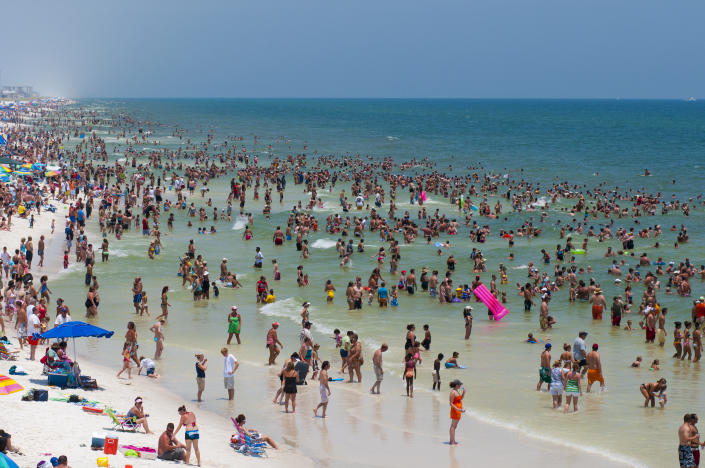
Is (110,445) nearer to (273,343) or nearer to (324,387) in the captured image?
(324,387)

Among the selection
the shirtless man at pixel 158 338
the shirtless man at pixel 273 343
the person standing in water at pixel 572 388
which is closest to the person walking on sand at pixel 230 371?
the shirtless man at pixel 273 343

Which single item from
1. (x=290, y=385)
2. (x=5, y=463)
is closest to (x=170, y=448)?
(x=5, y=463)

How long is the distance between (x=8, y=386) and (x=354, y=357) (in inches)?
280

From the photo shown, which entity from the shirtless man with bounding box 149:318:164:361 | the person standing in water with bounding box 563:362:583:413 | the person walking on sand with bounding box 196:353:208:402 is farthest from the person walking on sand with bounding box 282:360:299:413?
the person standing in water with bounding box 563:362:583:413

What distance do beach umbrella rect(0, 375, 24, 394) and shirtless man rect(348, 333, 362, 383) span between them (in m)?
6.83

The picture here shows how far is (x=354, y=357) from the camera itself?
18.1 metres

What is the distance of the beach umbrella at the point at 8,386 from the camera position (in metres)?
14.7

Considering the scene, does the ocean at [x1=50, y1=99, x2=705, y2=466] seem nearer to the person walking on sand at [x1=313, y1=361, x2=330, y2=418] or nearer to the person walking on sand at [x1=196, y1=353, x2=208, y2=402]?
the person walking on sand at [x1=196, y1=353, x2=208, y2=402]

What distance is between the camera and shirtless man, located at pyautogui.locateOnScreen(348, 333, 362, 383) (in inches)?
707

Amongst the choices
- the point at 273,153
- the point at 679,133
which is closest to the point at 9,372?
the point at 273,153

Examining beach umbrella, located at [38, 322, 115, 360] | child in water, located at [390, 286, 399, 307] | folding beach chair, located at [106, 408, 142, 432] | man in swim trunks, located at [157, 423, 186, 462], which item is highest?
beach umbrella, located at [38, 322, 115, 360]

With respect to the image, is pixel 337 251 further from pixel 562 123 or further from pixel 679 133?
pixel 562 123

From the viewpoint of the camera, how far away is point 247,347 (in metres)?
21.5

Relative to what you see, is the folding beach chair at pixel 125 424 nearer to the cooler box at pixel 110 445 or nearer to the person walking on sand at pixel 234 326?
the cooler box at pixel 110 445
